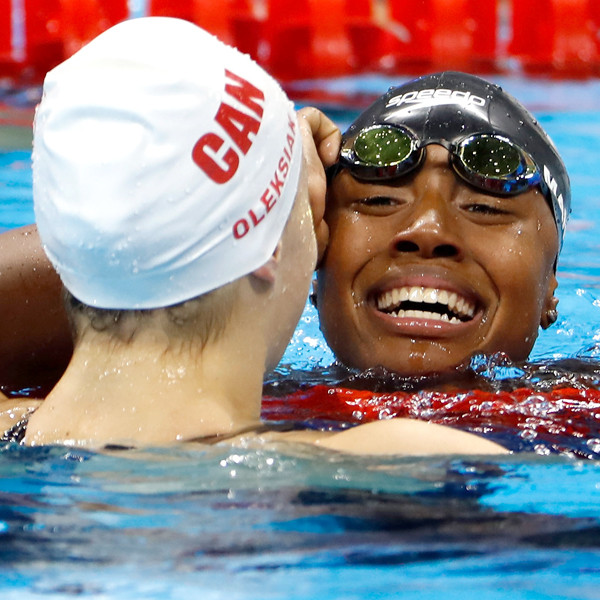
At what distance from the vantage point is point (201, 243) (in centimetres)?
199

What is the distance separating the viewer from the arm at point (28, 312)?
3055mm

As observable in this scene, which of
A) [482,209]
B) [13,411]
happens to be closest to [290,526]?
[13,411]

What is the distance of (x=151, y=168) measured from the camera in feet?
6.28

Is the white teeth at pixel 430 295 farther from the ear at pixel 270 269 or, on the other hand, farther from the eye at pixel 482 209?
the ear at pixel 270 269

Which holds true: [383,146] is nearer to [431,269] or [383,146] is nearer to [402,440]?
[431,269]

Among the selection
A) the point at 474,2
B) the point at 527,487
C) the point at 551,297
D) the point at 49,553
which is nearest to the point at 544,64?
the point at 474,2

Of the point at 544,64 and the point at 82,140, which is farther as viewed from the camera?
the point at 544,64

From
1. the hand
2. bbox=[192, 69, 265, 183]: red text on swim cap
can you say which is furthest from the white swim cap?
the hand

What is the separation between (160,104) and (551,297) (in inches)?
65.3

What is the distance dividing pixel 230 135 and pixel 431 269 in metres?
1.09

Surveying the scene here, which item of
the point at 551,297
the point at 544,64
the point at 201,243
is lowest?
the point at 544,64

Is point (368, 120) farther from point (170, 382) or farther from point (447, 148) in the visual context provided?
point (170, 382)

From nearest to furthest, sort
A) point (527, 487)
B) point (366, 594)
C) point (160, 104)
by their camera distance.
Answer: point (366, 594), point (160, 104), point (527, 487)

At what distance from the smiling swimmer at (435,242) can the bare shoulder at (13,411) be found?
92cm
